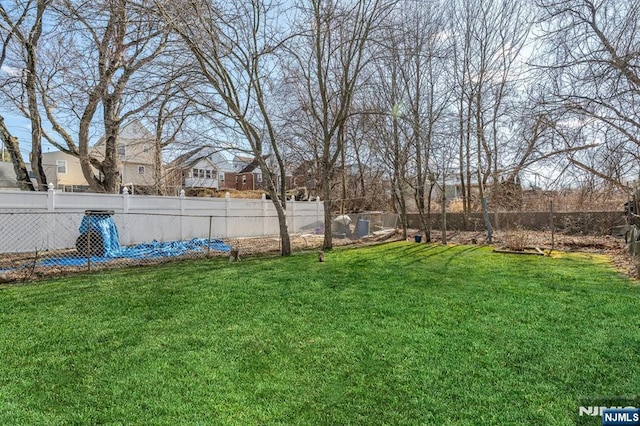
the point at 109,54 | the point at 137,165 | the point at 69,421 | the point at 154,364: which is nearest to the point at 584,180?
the point at 154,364

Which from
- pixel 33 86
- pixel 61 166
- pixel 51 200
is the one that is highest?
pixel 33 86

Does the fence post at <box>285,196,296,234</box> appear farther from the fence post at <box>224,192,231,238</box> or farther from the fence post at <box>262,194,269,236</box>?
the fence post at <box>224,192,231,238</box>

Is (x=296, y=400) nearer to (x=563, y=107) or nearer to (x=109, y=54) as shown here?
(x=563, y=107)

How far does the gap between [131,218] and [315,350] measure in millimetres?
9652

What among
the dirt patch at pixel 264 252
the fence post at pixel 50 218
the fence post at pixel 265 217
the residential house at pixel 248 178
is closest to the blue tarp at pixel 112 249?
the dirt patch at pixel 264 252

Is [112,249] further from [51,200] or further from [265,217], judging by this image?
[265,217]

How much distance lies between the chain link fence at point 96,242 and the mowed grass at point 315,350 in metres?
2.11

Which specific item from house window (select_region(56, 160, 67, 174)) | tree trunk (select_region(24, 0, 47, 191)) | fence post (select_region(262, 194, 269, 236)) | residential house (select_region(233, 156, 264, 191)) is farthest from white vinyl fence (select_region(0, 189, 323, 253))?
house window (select_region(56, 160, 67, 174))

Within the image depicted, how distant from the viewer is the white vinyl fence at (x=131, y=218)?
8711 mm

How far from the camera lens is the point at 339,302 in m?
4.47

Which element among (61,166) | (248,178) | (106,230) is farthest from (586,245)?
(61,166)

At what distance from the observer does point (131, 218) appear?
1083 centimetres

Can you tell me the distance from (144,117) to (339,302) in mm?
7099

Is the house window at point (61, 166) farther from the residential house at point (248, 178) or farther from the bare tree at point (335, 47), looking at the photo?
the bare tree at point (335, 47)
